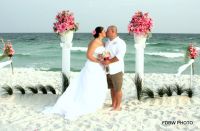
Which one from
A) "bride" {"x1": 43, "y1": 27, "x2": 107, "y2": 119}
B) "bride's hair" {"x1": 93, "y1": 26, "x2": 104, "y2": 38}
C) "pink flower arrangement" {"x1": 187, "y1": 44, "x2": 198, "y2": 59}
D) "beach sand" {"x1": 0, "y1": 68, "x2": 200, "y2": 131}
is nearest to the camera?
"beach sand" {"x1": 0, "y1": 68, "x2": 200, "y2": 131}

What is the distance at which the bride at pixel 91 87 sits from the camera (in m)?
8.95

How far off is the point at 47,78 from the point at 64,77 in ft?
20.0

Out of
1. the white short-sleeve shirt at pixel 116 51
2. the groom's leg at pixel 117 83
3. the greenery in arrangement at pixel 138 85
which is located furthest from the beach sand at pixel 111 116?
the white short-sleeve shirt at pixel 116 51

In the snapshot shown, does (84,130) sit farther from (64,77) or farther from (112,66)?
(64,77)

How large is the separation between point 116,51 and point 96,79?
0.80 m

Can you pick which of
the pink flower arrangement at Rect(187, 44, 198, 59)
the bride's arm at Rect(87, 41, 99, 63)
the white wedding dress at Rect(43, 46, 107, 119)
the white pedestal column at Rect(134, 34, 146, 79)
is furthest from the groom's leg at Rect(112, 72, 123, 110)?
the pink flower arrangement at Rect(187, 44, 198, 59)

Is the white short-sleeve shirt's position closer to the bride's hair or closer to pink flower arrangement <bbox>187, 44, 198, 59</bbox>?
the bride's hair

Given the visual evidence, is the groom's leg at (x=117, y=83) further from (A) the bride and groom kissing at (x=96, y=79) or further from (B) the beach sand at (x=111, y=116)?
(B) the beach sand at (x=111, y=116)

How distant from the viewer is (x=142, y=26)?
10008mm

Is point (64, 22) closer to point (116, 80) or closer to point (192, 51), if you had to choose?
point (116, 80)

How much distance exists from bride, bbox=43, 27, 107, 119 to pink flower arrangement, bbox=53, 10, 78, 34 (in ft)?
4.53

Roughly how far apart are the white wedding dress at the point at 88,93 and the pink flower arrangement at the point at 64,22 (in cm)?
146

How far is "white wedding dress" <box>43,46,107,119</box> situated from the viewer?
29.7 ft

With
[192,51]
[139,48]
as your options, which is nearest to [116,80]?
[139,48]
